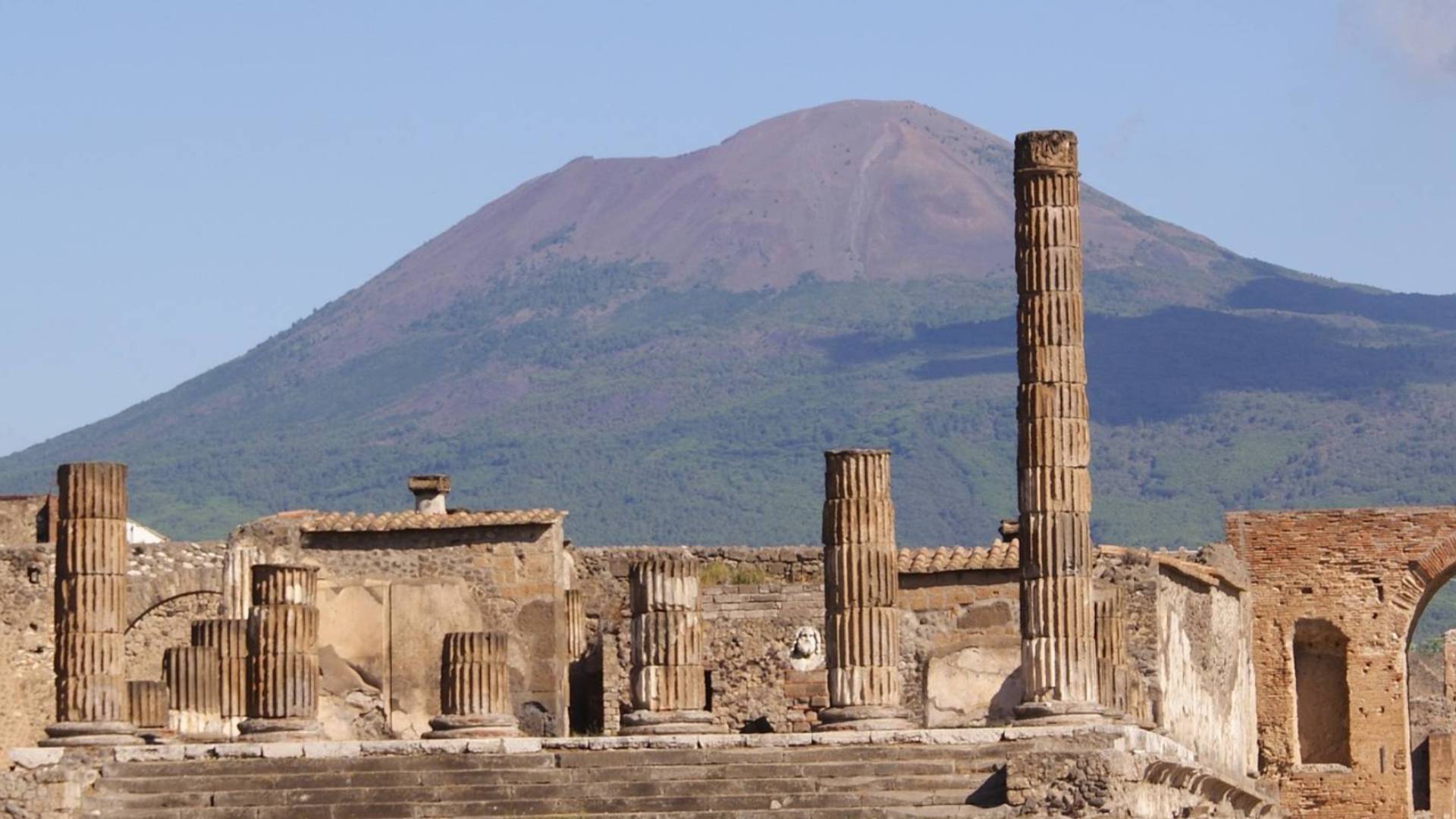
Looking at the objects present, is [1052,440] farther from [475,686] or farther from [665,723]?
[475,686]

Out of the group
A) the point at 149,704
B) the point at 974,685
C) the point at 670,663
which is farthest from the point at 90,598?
the point at 974,685

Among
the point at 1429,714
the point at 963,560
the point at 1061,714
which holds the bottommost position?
the point at 1429,714

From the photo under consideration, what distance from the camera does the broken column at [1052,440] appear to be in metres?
36.2

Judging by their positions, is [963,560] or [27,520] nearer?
[963,560]

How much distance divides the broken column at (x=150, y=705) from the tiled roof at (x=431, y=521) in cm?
519

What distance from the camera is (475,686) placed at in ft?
125

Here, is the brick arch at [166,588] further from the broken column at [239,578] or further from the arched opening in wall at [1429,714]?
the arched opening in wall at [1429,714]

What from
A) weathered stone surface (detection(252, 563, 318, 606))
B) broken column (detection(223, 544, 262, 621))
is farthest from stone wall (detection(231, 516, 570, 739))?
weathered stone surface (detection(252, 563, 318, 606))

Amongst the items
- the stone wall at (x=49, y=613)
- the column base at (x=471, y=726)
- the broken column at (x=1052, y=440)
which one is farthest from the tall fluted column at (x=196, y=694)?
the stone wall at (x=49, y=613)

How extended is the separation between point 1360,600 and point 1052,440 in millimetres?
19440

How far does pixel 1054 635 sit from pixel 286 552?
1215cm

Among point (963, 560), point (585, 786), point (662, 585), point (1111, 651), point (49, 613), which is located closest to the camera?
point (585, 786)

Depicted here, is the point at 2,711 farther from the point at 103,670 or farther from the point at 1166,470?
the point at 1166,470

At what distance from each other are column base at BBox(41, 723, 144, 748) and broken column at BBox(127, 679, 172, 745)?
4.95 ft
